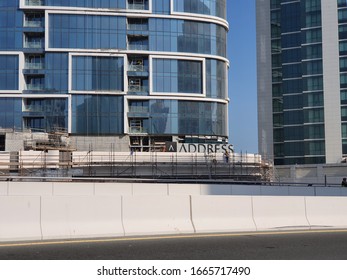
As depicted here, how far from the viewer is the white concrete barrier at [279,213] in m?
17.0

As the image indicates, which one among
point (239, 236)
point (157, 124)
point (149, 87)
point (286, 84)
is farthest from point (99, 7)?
point (239, 236)

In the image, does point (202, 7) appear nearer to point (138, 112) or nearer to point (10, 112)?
point (138, 112)

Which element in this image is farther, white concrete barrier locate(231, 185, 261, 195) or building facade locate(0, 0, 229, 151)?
building facade locate(0, 0, 229, 151)

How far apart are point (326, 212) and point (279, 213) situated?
1.64 metres

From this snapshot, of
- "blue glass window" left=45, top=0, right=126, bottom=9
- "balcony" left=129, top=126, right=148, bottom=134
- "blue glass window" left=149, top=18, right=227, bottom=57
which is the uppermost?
"blue glass window" left=45, top=0, right=126, bottom=9

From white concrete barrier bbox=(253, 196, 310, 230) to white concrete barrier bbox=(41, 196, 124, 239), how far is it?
13.8ft

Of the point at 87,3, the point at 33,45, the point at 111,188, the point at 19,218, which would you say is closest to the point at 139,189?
the point at 111,188

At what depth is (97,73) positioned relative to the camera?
70.6 m

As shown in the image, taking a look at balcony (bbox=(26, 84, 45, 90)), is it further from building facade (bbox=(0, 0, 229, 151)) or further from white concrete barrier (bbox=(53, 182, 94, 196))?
white concrete barrier (bbox=(53, 182, 94, 196))

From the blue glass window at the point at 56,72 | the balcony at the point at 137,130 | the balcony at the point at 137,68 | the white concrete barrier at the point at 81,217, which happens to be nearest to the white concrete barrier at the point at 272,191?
the white concrete barrier at the point at 81,217

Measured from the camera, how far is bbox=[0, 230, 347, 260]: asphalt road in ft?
37.8

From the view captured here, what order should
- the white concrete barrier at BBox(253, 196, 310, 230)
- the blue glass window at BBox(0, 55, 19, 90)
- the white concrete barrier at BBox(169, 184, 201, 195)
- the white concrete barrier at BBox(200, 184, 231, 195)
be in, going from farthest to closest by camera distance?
the blue glass window at BBox(0, 55, 19, 90) < the white concrete barrier at BBox(200, 184, 231, 195) < the white concrete barrier at BBox(169, 184, 201, 195) < the white concrete barrier at BBox(253, 196, 310, 230)

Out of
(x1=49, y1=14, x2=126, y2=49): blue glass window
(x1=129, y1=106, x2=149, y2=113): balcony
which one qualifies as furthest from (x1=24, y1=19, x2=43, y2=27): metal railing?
(x1=129, y1=106, x2=149, y2=113): balcony

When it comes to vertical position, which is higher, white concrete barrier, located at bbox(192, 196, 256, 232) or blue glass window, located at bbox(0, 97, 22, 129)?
blue glass window, located at bbox(0, 97, 22, 129)
